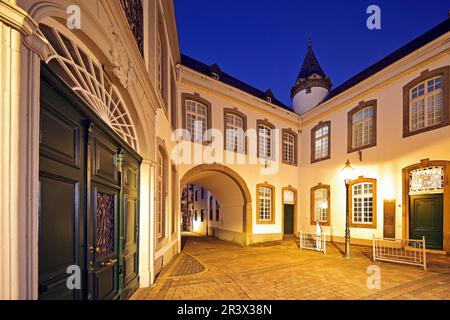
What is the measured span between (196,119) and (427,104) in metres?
10.4

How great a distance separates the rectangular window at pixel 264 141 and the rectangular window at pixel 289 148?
136 centimetres

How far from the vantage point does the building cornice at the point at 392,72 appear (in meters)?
10.5

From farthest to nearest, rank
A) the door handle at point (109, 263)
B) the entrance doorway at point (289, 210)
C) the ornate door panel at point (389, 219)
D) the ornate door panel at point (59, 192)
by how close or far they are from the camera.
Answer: the entrance doorway at point (289, 210) < the ornate door panel at point (389, 219) < the door handle at point (109, 263) < the ornate door panel at point (59, 192)

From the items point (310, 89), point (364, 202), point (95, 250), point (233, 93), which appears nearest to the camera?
point (95, 250)

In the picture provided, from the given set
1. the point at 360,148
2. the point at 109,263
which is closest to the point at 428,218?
the point at 360,148

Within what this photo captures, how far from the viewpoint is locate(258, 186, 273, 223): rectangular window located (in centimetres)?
1512

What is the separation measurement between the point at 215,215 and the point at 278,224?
684 centimetres

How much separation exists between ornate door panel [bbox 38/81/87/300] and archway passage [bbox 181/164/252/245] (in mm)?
8925

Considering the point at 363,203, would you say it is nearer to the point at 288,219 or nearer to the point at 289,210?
the point at 289,210

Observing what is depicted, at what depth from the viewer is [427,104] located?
10.9 m

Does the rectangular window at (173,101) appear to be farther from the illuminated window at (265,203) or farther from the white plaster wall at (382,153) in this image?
the white plaster wall at (382,153)

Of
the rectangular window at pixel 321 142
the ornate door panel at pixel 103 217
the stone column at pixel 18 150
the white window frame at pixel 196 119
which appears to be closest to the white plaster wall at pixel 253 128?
the white window frame at pixel 196 119

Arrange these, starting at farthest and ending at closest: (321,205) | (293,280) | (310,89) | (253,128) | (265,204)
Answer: (310,89)
(321,205)
(265,204)
(253,128)
(293,280)
